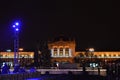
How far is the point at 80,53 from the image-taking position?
539 ft

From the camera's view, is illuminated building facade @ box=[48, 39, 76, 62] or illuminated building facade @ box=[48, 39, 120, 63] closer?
illuminated building facade @ box=[48, 39, 120, 63]

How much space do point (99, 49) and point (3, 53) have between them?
4250 cm

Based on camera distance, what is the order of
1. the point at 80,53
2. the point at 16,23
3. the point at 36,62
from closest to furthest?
the point at 16,23 < the point at 36,62 < the point at 80,53

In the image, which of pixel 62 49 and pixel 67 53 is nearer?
pixel 67 53

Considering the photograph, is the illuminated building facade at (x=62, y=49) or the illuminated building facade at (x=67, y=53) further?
the illuminated building facade at (x=62, y=49)

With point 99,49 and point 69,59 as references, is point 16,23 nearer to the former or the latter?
point 69,59

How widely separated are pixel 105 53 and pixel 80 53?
1190 centimetres

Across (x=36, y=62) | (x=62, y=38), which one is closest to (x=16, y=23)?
(x=36, y=62)

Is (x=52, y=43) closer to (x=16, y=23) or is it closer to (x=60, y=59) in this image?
(x=60, y=59)

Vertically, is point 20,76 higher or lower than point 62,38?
lower

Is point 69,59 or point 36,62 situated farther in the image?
point 69,59

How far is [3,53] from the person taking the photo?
166 m

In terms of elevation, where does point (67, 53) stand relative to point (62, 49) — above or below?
below

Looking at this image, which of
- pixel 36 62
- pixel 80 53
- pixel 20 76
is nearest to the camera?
pixel 20 76
